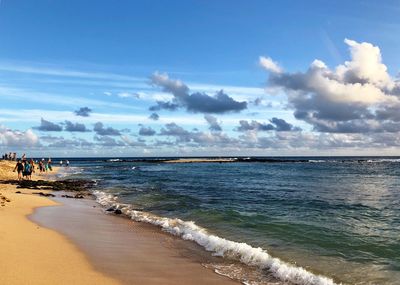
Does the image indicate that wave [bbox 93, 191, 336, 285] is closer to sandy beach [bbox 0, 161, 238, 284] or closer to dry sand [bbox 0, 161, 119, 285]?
sandy beach [bbox 0, 161, 238, 284]

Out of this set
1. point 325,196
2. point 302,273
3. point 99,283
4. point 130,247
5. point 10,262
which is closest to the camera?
point 99,283

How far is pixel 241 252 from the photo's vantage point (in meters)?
11.6

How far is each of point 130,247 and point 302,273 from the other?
17.3 feet

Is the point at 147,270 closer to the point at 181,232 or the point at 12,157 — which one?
the point at 181,232

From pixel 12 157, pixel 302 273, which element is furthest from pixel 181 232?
pixel 12 157

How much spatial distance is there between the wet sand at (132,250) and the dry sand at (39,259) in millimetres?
402

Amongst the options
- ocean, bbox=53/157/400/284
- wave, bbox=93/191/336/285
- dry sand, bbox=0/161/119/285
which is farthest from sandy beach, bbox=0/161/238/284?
ocean, bbox=53/157/400/284

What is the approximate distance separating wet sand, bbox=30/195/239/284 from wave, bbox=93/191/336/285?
0.45 meters

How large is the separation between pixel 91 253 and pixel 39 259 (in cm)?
164

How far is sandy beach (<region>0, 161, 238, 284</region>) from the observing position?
8.75m

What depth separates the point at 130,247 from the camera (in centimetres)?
1227

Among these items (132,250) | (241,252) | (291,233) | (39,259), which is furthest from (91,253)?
(291,233)

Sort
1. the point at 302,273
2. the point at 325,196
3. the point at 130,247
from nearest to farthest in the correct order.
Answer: the point at 302,273 → the point at 130,247 → the point at 325,196

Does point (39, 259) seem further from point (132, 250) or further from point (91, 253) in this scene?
point (132, 250)
